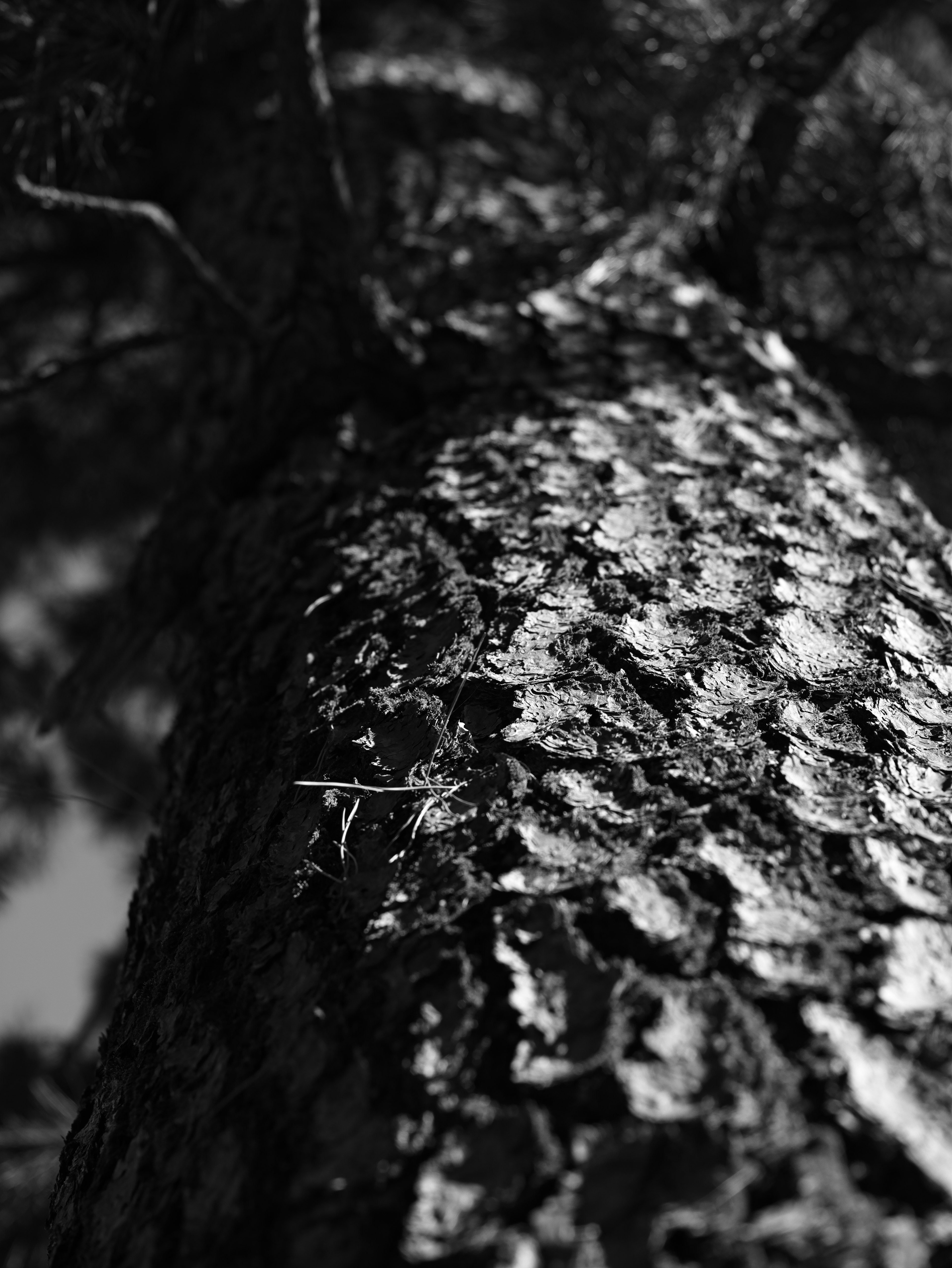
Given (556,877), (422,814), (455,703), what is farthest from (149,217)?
(556,877)

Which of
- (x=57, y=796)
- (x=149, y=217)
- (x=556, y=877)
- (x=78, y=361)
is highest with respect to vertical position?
(x=556, y=877)

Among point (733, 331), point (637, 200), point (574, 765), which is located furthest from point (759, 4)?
point (574, 765)

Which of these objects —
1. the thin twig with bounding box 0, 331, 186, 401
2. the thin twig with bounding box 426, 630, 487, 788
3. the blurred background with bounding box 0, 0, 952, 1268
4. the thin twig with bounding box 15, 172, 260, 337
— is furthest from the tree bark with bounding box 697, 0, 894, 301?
the thin twig with bounding box 426, 630, 487, 788

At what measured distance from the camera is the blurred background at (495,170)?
5.39 feet

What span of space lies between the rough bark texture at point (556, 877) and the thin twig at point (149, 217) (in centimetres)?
31

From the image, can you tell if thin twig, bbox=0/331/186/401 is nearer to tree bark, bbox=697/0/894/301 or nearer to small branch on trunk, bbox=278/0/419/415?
small branch on trunk, bbox=278/0/419/415

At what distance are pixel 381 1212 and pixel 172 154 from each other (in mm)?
2383

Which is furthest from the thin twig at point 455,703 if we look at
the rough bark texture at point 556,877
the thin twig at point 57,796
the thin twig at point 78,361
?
the thin twig at point 78,361

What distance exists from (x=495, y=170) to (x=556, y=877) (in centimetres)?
156

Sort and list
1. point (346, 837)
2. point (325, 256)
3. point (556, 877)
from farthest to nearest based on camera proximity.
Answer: point (325, 256) < point (346, 837) < point (556, 877)

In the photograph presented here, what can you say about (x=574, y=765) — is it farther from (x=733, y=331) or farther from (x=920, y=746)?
(x=733, y=331)

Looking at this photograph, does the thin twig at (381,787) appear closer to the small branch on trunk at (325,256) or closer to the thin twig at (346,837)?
the thin twig at (346,837)

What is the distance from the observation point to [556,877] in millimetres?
796

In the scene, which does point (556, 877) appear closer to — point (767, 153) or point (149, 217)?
point (149, 217)
